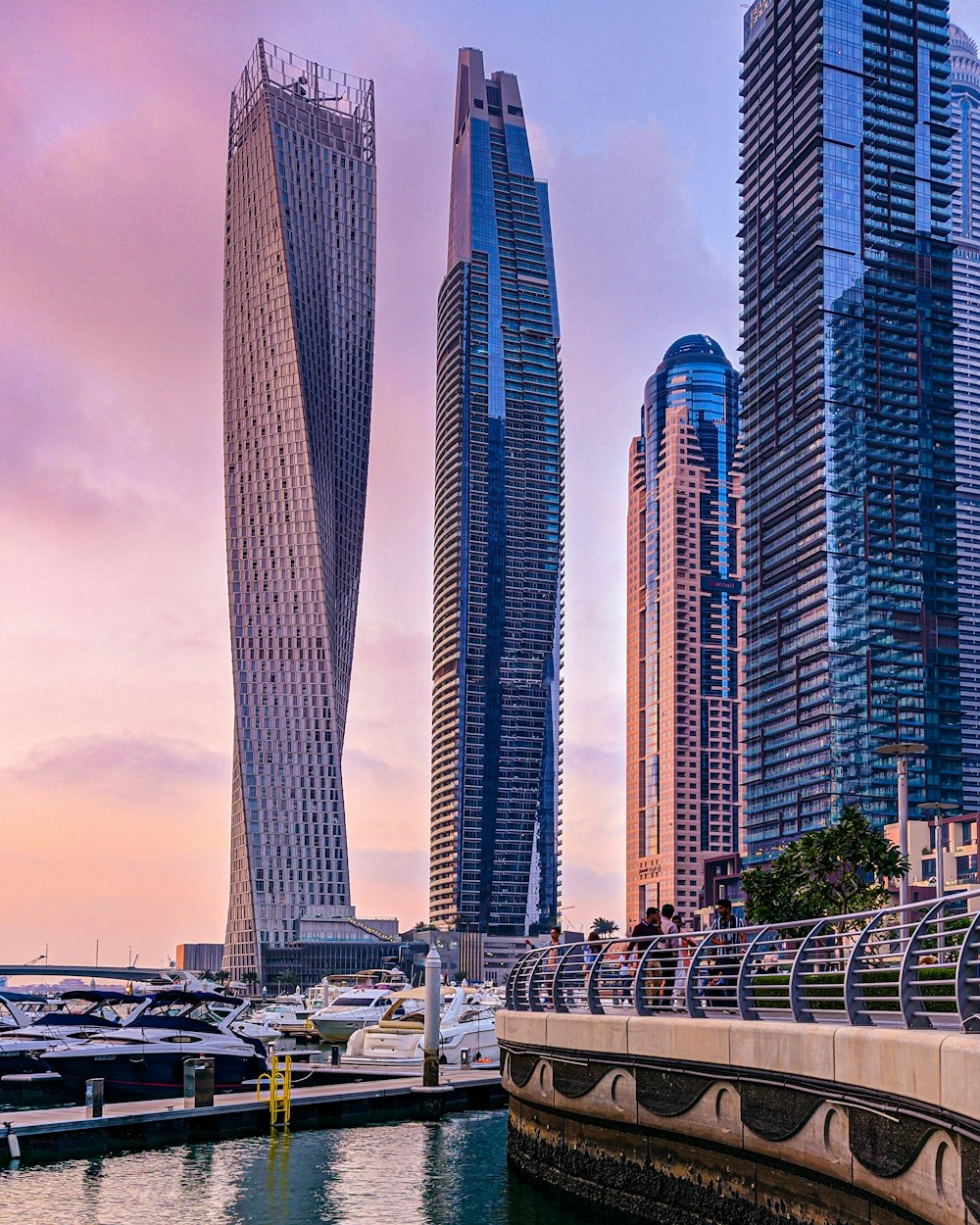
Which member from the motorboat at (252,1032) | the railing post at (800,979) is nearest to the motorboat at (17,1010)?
the motorboat at (252,1032)

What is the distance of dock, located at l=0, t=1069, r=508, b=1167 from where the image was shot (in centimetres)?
3881

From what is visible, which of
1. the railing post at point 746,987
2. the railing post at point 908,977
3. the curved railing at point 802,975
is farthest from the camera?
the railing post at point 746,987

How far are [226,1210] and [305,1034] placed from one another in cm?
6971

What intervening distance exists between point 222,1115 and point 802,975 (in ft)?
85.1

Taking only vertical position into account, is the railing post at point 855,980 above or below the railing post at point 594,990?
above

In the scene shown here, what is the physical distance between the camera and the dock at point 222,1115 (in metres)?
38.8

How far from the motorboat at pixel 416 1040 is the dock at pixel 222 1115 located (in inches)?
367

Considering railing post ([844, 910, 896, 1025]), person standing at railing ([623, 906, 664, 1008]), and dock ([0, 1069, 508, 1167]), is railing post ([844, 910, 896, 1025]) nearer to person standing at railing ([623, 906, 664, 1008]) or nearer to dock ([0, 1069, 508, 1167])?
person standing at railing ([623, 906, 664, 1008])

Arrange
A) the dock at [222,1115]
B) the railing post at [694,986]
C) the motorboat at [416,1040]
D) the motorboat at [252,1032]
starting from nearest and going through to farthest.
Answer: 1. the railing post at [694,986]
2. the dock at [222,1115]
3. the motorboat at [252,1032]
4. the motorboat at [416,1040]

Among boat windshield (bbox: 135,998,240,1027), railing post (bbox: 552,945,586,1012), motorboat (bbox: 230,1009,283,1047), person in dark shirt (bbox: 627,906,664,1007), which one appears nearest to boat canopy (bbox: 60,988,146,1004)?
boat windshield (bbox: 135,998,240,1027)

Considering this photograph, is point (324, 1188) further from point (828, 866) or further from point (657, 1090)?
point (828, 866)

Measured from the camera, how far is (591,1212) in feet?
94.4

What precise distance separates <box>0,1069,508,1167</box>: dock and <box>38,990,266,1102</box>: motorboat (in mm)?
4211

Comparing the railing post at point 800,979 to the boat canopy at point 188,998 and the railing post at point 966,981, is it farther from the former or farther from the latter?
the boat canopy at point 188,998
